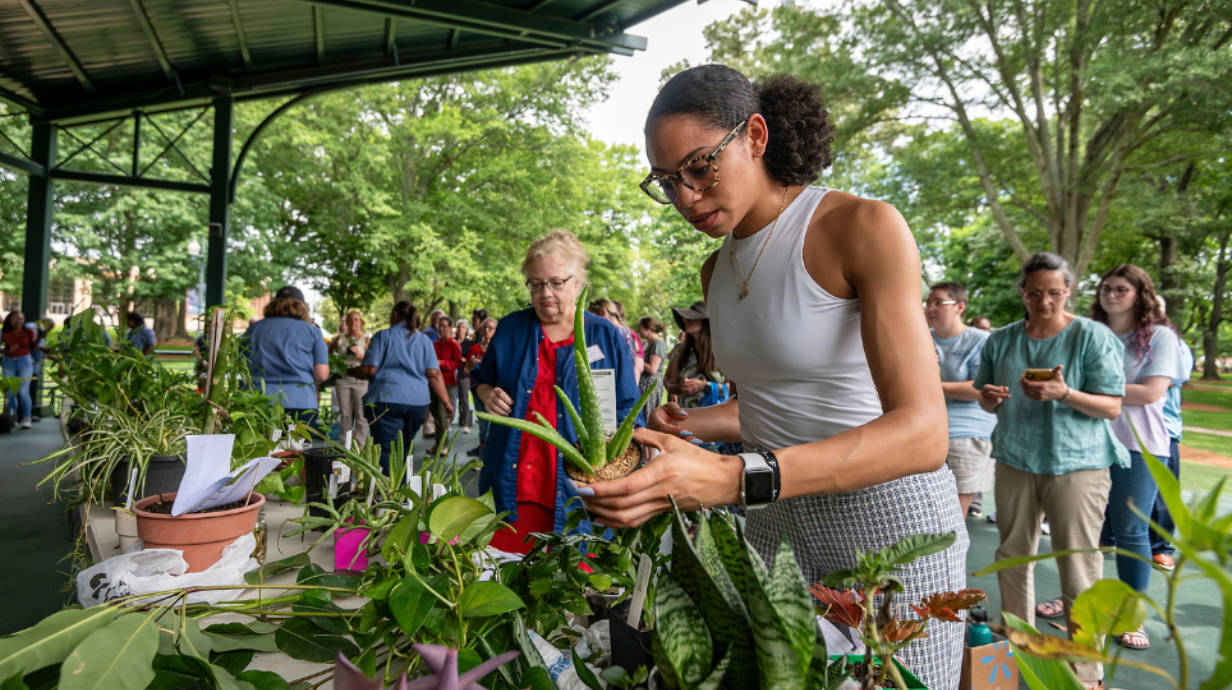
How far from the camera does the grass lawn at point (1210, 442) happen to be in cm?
1028

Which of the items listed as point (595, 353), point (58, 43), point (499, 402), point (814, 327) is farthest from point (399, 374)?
point (814, 327)

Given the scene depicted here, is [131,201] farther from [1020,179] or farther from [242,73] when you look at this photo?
[1020,179]

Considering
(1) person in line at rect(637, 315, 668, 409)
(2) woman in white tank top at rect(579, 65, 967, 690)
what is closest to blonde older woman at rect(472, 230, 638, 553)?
(2) woman in white tank top at rect(579, 65, 967, 690)

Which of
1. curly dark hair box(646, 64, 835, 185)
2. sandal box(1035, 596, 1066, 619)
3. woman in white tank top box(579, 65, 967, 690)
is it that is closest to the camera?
woman in white tank top box(579, 65, 967, 690)

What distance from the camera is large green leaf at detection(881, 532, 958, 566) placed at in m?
0.64

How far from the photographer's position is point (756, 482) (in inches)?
35.9

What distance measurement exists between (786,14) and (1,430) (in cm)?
1240

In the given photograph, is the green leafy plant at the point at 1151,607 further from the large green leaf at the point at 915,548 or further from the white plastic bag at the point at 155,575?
the white plastic bag at the point at 155,575

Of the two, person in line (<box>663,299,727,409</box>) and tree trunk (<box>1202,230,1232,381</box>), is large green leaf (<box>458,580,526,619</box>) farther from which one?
tree trunk (<box>1202,230,1232,381</box>)

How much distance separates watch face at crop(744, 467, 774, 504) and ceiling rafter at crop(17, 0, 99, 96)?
697 cm

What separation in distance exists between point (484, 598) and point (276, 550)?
51.5 inches

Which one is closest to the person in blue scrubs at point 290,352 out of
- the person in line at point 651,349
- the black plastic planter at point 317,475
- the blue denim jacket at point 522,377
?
the blue denim jacket at point 522,377

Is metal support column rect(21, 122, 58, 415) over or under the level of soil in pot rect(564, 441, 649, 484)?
over

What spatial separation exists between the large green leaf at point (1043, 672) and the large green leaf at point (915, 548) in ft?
0.49
